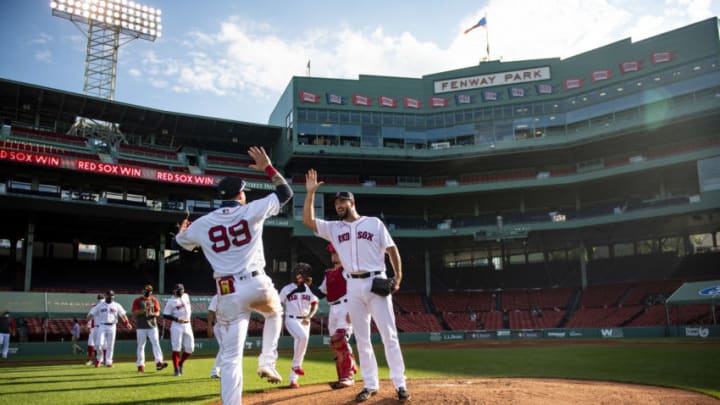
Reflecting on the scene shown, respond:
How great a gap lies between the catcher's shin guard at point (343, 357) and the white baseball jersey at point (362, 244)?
2712 millimetres

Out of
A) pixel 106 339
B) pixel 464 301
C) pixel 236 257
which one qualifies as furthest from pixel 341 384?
pixel 464 301

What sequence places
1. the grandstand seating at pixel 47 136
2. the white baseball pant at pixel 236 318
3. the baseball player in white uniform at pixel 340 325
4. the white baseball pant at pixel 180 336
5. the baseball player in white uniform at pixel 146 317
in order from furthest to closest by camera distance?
the grandstand seating at pixel 47 136 → the baseball player in white uniform at pixel 146 317 → the white baseball pant at pixel 180 336 → the baseball player in white uniform at pixel 340 325 → the white baseball pant at pixel 236 318

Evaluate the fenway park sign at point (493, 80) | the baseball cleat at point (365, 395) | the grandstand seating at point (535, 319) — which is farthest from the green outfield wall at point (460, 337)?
the fenway park sign at point (493, 80)

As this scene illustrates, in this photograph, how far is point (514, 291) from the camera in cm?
4484

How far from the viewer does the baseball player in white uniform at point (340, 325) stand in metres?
9.27

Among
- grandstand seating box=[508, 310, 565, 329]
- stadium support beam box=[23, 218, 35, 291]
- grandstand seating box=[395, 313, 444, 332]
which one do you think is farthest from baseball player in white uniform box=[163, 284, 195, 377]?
grandstand seating box=[508, 310, 565, 329]

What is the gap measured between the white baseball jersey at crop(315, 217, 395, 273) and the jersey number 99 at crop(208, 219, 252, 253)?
5.19 ft

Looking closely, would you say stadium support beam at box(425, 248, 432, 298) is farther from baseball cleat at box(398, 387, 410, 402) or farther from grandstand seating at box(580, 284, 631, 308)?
baseball cleat at box(398, 387, 410, 402)

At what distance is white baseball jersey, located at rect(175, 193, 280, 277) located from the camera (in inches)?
239

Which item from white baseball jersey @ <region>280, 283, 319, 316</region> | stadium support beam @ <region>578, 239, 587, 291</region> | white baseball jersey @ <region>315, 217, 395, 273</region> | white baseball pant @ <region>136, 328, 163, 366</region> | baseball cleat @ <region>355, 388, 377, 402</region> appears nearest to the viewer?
baseball cleat @ <region>355, 388, 377, 402</region>

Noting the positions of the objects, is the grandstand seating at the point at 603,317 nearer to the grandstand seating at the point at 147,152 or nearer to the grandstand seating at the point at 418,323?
the grandstand seating at the point at 418,323

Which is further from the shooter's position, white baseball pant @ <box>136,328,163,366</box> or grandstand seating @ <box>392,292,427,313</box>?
grandstand seating @ <box>392,292,427,313</box>

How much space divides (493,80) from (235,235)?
152 ft

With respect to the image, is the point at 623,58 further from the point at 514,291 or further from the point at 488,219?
the point at 514,291
